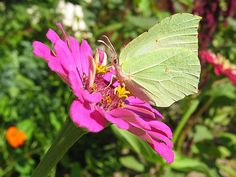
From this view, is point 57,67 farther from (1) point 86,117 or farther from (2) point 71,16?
(2) point 71,16

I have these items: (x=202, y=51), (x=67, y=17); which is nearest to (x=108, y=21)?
(x=67, y=17)

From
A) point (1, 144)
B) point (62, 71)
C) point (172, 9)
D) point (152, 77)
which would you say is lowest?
point (1, 144)

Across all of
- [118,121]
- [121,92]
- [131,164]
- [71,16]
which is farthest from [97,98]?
[71,16]

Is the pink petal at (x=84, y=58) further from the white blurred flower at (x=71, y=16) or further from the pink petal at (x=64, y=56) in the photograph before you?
the white blurred flower at (x=71, y=16)

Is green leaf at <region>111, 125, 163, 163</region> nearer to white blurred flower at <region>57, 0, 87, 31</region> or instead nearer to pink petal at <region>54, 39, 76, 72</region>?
pink petal at <region>54, 39, 76, 72</region>

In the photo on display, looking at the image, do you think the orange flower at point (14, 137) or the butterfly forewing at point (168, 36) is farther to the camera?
the orange flower at point (14, 137)

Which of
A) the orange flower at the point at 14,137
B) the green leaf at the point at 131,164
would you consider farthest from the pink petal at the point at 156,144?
the green leaf at the point at 131,164

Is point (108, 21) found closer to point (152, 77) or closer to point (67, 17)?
point (67, 17)
